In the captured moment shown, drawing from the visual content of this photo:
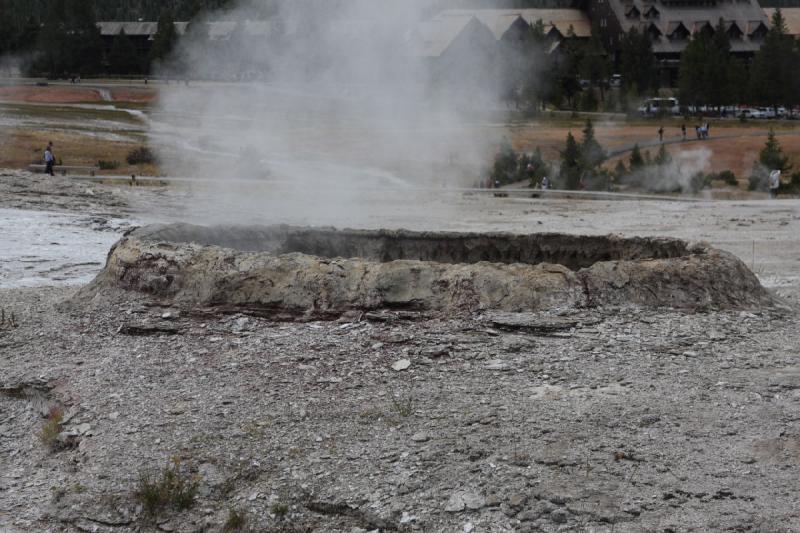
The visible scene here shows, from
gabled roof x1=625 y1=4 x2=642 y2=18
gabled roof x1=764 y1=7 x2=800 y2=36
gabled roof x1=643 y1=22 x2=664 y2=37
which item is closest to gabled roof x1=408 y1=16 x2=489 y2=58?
gabled roof x1=643 y1=22 x2=664 y2=37

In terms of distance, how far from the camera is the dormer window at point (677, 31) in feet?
244

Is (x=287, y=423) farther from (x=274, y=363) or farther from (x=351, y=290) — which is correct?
(x=351, y=290)

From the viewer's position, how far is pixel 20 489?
24.5ft

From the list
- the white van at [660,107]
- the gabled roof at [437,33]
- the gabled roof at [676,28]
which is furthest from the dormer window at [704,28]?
the gabled roof at [437,33]

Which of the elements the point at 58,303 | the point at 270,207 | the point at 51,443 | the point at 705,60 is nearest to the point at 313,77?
the point at 270,207

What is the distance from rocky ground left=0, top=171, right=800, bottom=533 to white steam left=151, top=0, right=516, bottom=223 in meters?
11.3

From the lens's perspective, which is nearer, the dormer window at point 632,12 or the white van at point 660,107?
the white van at point 660,107

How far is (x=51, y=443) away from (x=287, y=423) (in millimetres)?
1959

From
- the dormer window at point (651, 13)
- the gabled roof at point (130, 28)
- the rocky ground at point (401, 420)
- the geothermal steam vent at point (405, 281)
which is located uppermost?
the dormer window at point (651, 13)

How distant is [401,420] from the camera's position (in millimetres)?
7605

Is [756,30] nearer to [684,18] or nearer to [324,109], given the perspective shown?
[684,18]

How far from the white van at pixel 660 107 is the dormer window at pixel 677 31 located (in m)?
13.4

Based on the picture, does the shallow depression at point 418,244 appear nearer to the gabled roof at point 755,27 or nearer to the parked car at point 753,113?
the parked car at point 753,113

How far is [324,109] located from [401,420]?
19.5 meters
